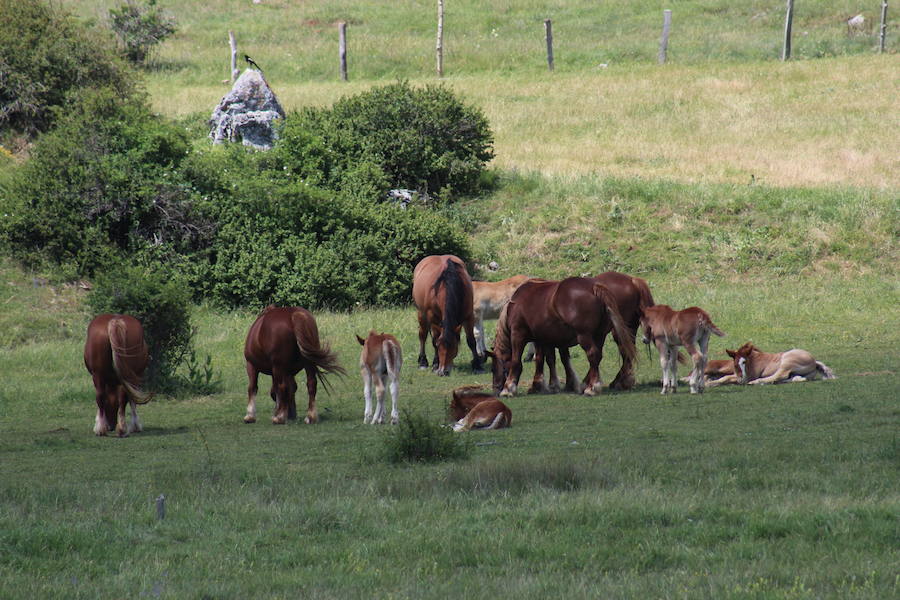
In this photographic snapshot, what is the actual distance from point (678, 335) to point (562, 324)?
6.16ft

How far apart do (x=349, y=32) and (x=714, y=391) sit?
55.8 metres

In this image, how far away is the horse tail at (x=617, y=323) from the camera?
16.0 metres

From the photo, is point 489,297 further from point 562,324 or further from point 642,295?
point 562,324

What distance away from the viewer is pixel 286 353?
14781 mm

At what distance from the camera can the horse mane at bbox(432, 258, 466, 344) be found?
18422 mm

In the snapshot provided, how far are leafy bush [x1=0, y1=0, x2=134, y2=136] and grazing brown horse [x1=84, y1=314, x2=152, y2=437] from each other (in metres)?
22.5

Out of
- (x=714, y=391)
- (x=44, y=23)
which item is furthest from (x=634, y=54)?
(x=714, y=391)

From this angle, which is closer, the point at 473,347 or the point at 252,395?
the point at 252,395

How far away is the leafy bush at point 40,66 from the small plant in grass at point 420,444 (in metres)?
26.6

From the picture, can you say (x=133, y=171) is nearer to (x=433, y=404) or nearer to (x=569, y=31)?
(x=433, y=404)

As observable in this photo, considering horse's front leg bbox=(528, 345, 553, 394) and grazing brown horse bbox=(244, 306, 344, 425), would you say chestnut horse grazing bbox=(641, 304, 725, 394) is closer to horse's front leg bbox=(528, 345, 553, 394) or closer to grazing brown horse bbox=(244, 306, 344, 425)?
horse's front leg bbox=(528, 345, 553, 394)

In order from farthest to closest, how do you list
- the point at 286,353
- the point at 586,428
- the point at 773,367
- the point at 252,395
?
the point at 773,367 → the point at 252,395 → the point at 286,353 → the point at 586,428

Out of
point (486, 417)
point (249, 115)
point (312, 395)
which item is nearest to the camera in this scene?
point (486, 417)

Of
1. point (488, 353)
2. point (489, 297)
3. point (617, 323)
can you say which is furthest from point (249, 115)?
point (617, 323)
